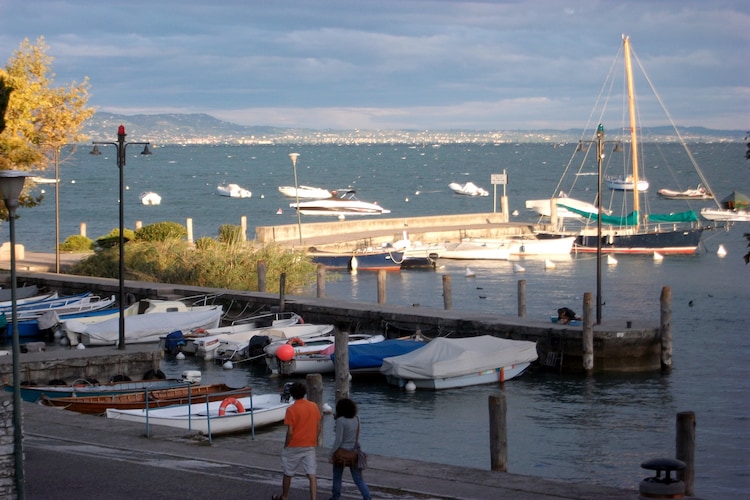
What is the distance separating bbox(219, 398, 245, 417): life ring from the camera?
21.4 m

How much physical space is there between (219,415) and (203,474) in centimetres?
710

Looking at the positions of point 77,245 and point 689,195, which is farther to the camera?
point 689,195

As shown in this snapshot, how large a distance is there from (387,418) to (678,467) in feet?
47.9

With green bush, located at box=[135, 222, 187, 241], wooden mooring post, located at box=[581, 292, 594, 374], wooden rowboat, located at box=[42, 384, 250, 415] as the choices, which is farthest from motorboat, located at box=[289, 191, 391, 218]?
wooden rowboat, located at box=[42, 384, 250, 415]

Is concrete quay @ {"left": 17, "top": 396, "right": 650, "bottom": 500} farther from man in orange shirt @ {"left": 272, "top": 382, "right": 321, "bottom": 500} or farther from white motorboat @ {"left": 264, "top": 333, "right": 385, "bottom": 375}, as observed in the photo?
white motorboat @ {"left": 264, "top": 333, "right": 385, "bottom": 375}

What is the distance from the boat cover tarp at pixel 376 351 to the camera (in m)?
29.3

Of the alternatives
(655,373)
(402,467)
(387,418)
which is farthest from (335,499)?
(655,373)

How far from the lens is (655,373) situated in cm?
3002

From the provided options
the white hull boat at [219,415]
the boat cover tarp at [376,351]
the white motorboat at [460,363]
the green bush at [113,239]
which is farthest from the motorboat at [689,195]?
the white hull boat at [219,415]

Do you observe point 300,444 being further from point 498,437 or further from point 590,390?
point 590,390

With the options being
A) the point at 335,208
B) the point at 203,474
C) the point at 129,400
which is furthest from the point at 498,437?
the point at 335,208

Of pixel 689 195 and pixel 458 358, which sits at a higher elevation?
pixel 689 195

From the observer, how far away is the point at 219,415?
21.2 meters

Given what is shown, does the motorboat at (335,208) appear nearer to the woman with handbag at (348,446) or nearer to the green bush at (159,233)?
the green bush at (159,233)
